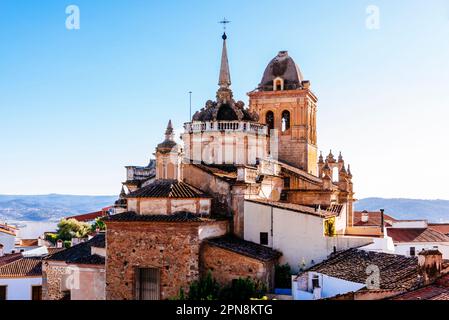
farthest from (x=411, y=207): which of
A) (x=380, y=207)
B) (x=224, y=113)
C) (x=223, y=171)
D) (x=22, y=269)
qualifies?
(x=223, y=171)

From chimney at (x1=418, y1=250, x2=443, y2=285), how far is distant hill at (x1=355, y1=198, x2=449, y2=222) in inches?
5215

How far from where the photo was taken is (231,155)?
3153cm

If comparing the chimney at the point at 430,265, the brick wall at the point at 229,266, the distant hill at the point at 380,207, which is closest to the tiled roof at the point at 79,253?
the brick wall at the point at 229,266

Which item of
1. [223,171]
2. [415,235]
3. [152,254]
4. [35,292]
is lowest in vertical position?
[35,292]

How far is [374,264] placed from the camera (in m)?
22.0

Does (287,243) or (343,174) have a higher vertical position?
(343,174)

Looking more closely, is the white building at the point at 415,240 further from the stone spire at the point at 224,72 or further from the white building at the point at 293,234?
the white building at the point at 293,234

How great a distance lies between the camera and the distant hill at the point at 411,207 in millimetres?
150250

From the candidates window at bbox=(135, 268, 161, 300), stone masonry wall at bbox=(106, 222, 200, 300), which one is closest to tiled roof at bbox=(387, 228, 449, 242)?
stone masonry wall at bbox=(106, 222, 200, 300)

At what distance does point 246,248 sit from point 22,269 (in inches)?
721

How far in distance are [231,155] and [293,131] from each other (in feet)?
36.8

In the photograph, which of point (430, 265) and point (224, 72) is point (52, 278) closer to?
point (224, 72)
